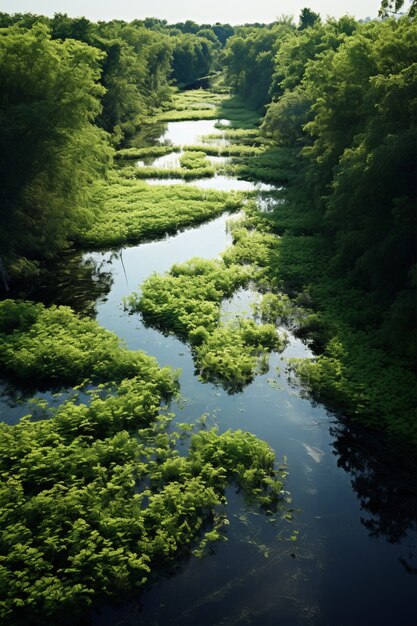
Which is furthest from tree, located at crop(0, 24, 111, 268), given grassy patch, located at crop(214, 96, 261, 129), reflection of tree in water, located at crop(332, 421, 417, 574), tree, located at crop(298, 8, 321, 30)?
tree, located at crop(298, 8, 321, 30)

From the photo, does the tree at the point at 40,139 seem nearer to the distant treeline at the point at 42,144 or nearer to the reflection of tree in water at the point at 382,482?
the distant treeline at the point at 42,144

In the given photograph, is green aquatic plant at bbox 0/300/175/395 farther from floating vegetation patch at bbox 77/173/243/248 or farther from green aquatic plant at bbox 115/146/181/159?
green aquatic plant at bbox 115/146/181/159

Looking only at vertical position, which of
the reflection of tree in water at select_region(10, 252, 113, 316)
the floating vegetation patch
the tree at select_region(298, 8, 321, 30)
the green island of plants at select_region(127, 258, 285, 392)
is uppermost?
the tree at select_region(298, 8, 321, 30)

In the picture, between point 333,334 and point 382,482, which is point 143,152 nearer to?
point 333,334

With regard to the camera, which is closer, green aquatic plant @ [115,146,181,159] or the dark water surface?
the dark water surface

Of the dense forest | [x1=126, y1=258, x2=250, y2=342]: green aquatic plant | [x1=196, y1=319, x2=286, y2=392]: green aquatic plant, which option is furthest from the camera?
[x1=126, y1=258, x2=250, y2=342]: green aquatic plant

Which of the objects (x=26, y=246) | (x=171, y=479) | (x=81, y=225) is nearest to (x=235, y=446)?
(x=171, y=479)

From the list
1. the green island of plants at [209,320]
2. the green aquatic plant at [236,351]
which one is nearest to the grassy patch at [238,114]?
the green island of plants at [209,320]
